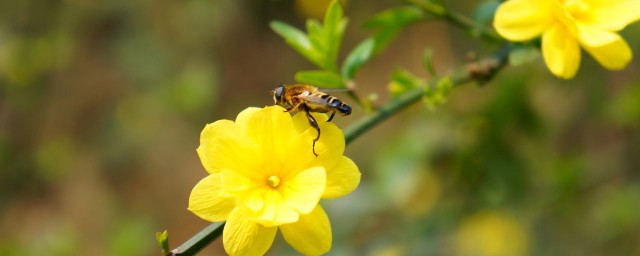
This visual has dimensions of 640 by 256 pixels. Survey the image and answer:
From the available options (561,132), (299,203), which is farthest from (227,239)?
(561,132)

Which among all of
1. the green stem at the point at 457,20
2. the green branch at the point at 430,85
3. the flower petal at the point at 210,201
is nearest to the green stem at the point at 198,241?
the flower petal at the point at 210,201

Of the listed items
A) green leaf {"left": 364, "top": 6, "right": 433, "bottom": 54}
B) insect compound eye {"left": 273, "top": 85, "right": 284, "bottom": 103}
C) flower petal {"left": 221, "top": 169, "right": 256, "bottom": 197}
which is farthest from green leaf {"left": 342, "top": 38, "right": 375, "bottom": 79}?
flower petal {"left": 221, "top": 169, "right": 256, "bottom": 197}

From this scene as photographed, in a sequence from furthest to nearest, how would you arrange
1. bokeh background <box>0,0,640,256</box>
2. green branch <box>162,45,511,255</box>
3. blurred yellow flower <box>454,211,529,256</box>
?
blurred yellow flower <box>454,211,529,256</box> < bokeh background <box>0,0,640,256</box> < green branch <box>162,45,511,255</box>

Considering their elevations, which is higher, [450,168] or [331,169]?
[331,169]

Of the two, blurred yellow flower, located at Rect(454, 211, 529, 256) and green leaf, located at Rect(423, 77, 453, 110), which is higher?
green leaf, located at Rect(423, 77, 453, 110)

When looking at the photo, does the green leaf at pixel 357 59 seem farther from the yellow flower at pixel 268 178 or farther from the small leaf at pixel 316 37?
the yellow flower at pixel 268 178

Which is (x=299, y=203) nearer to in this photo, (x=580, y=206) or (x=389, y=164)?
(x=389, y=164)

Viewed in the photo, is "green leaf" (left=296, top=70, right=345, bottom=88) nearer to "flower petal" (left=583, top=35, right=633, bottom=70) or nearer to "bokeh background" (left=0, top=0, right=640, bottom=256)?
"bokeh background" (left=0, top=0, right=640, bottom=256)
